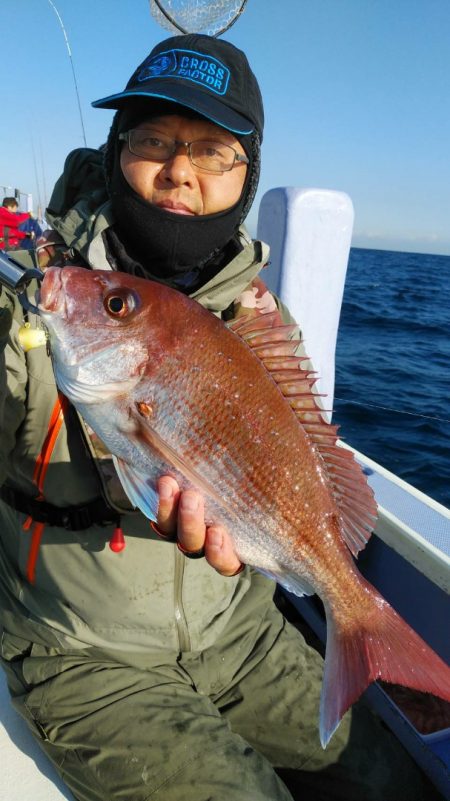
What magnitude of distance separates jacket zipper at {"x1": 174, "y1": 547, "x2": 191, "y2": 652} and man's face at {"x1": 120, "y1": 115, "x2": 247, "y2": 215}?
1.34 m

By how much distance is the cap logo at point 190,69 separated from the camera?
217cm

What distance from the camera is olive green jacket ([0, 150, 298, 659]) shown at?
6.66 ft

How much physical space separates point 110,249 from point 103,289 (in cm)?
73

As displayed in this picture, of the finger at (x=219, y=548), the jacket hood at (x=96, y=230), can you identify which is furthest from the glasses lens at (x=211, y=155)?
the finger at (x=219, y=548)

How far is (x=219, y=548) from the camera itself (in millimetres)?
1726

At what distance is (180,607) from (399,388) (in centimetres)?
957

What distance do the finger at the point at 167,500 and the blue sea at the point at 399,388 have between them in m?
2.37

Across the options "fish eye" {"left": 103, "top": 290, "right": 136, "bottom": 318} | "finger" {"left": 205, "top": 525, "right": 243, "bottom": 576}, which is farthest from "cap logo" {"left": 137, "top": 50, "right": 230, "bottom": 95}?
"finger" {"left": 205, "top": 525, "right": 243, "bottom": 576}

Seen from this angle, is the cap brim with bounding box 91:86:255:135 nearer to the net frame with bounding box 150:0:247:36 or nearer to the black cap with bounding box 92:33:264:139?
the black cap with bounding box 92:33:264:139

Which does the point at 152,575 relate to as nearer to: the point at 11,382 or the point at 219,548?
the point at 219,548

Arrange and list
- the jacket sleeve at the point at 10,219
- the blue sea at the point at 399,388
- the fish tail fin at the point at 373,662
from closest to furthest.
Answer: the fish tail fin at the point at 373,662 < the blue sea at the point at 399,388 < the jacket sleeve at the point at 10,219

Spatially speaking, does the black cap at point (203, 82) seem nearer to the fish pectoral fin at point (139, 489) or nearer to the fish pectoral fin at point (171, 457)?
the fish pectoral fin at point (171, 457)

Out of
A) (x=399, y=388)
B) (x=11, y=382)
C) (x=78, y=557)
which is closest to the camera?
(x=11, y=382)

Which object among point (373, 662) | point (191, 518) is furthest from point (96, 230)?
point (373, 662)
